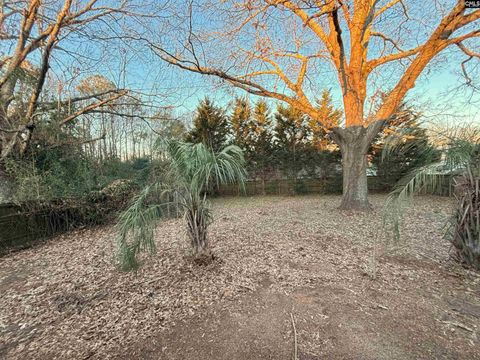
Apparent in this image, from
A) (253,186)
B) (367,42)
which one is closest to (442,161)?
(367,42)

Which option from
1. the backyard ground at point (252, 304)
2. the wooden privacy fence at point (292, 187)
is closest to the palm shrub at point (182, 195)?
the backyard ground at point (252, 304)

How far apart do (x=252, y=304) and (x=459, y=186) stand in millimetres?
2705

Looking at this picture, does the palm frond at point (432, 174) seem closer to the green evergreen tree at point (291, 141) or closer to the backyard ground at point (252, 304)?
the backyard ground at point (252, 304)

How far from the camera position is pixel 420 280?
2.32 m

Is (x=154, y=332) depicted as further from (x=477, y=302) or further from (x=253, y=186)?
(x=253, y=186)

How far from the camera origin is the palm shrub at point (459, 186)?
210cm

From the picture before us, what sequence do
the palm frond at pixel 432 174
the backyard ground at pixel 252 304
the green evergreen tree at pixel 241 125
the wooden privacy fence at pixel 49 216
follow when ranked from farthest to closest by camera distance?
the green evergreen tree at pixel 241 125 < the wooden privacy fence at pixel 49 216 < the palm frond at pixel 432 174 < the backyard ground at pixel 252 304

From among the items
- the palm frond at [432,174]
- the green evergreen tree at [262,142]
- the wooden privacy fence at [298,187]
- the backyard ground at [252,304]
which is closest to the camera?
the backyard ground at [252,304]

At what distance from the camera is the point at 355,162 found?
5.52 m

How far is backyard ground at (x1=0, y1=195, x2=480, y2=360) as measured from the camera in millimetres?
1563

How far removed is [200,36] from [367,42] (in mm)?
4325

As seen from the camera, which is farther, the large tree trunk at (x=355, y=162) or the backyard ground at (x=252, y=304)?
the large tree trunk at (x=355, y=162)

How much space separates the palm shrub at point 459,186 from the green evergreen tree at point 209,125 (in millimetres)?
9642

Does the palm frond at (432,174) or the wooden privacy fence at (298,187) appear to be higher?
the palm frond at (432,174)
